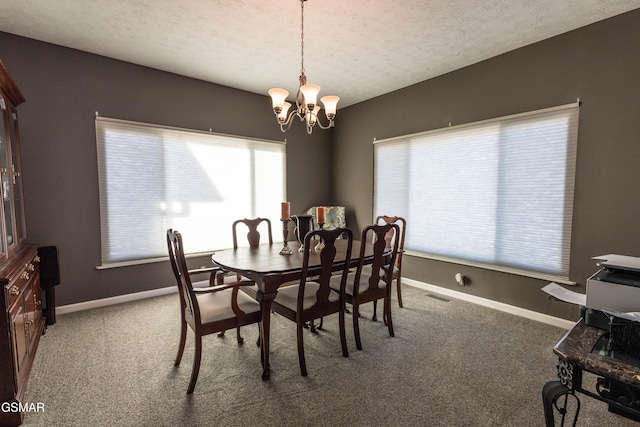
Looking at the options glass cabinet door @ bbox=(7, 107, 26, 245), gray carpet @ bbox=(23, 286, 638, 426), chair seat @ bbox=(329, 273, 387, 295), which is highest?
glass cabinet door @ bbox=(7, 107, 26, 245)

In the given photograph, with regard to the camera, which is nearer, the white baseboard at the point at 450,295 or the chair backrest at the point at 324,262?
the chair backrest at the point at 324,262

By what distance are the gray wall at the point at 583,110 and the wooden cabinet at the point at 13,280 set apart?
13.0ft

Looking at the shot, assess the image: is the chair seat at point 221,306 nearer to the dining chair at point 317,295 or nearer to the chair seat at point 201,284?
the dining chair at point 317,295

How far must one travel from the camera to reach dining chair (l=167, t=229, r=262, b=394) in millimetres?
1945

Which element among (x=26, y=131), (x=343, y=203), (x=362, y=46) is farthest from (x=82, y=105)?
(x=343, y=203)

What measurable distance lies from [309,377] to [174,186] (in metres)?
2.86

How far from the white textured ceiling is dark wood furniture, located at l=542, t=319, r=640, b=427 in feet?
8.22

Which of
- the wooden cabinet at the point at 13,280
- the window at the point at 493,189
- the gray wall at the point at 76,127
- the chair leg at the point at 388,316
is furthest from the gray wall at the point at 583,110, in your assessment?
the wooden cabinet at the point at 13,280

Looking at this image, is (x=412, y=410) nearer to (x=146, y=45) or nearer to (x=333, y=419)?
(x=333, y=419)

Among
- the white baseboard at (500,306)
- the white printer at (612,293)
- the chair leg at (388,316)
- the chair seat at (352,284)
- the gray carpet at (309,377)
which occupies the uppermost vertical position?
the white printer at (612,293)

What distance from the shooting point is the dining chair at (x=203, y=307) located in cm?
195

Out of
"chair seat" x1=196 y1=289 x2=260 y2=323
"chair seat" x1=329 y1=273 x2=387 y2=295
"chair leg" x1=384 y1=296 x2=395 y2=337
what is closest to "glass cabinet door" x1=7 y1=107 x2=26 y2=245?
"chair seat" x1=196 y1=289 x2=260 y2=323

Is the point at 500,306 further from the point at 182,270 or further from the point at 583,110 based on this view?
the point at 182,270

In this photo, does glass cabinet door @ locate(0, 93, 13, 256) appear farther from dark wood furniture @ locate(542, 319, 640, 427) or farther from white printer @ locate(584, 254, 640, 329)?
white printer @ locate(584, 254, 640, 329)
